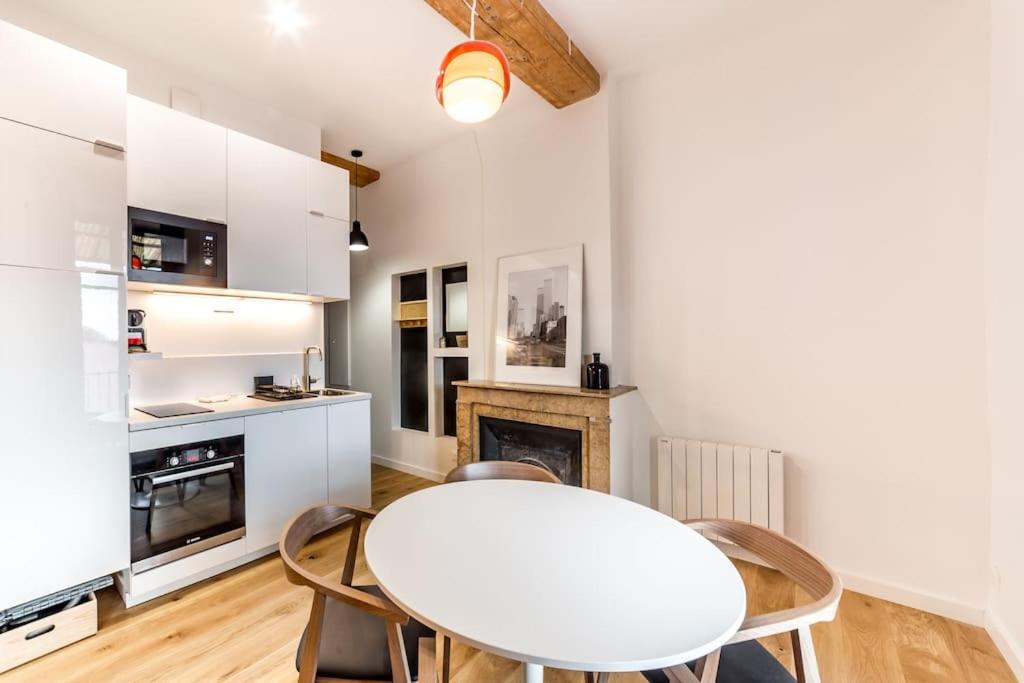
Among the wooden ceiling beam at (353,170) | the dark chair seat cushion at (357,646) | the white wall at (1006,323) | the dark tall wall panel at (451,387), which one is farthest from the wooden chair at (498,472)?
the wooden ceiling beam at (353,170)

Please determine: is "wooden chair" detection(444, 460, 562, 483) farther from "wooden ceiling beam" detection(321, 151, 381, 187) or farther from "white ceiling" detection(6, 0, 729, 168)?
"wooden ceiling beam" detection(321, 151, 381, 187)

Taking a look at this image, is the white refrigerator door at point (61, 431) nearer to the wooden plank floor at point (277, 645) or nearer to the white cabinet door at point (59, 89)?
the wooden plank floor at point (277, 645)

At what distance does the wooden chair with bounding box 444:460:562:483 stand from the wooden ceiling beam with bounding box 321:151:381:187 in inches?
128

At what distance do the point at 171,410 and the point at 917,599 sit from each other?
4.06m

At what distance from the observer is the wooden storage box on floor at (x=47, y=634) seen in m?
1.68

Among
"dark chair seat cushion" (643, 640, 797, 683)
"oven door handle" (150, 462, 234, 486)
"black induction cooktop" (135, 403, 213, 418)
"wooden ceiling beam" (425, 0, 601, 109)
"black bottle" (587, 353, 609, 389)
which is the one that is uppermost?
"wooden ceiling beam" (425, 0, 601, 109)

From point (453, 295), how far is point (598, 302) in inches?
63.3

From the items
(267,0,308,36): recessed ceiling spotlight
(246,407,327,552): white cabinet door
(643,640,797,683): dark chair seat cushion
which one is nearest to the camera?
(643,640,797,683): dark chair seat cushion

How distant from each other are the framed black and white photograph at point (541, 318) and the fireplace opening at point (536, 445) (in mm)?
346

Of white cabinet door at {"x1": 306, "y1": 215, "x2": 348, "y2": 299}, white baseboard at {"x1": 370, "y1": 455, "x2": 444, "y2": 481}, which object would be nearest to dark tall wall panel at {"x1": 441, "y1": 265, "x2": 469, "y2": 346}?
white cabinet door at {"x1": 306, "y1": 215, "x2": 348, "y2": 299}

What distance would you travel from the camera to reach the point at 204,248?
2.52 meters

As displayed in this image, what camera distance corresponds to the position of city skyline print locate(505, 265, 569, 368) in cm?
300

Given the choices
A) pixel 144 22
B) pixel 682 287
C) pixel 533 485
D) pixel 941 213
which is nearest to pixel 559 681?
pixel 533 485

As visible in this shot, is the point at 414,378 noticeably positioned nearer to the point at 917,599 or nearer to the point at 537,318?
the point at 537,318
